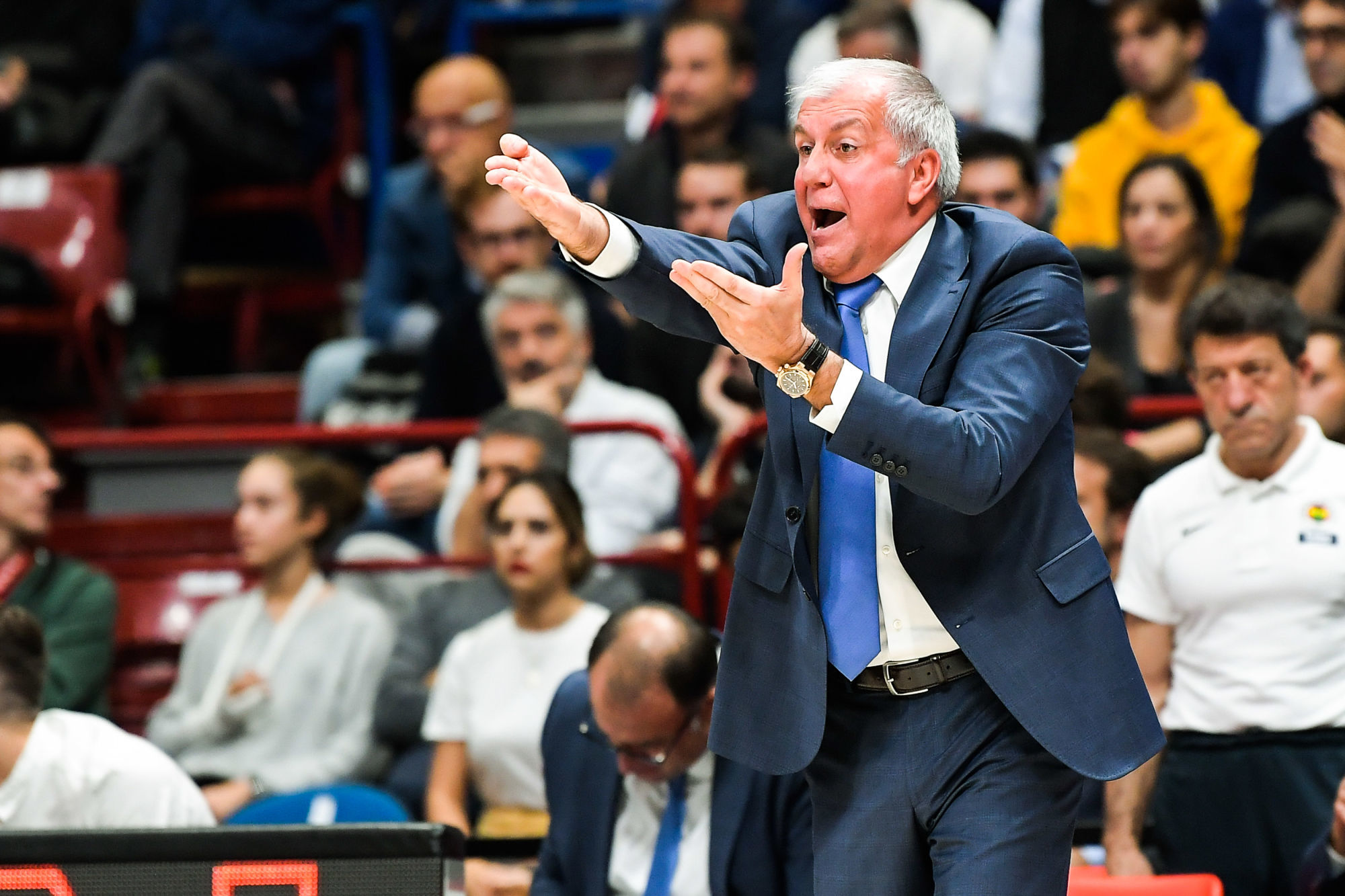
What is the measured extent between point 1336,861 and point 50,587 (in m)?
3.41

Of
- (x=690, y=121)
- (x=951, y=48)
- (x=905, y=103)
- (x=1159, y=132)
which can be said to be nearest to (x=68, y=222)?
(x=690, y=121)

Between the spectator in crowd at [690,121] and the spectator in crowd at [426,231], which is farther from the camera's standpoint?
the spectator in crowd at [426,231]

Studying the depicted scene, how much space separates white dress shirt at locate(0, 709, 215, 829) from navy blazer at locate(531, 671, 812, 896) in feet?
2.39

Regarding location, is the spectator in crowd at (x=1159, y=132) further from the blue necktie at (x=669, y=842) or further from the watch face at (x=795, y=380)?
the watch face at (x=795, y=380)

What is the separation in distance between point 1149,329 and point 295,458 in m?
2.58

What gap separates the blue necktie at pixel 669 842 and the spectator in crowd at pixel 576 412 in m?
1.60

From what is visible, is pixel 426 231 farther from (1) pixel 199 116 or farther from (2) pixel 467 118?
(1) pixel 199 116

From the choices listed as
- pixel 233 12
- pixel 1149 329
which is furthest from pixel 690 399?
pixel 233 12

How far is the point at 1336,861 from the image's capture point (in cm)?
329

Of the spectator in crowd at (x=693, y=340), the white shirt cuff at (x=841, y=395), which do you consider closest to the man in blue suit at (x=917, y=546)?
the white shirt cuff at (x=841, y=395)

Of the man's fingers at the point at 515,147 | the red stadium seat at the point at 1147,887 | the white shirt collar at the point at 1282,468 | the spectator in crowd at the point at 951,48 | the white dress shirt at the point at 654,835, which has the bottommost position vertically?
the white dress shirt at the point at 654,835

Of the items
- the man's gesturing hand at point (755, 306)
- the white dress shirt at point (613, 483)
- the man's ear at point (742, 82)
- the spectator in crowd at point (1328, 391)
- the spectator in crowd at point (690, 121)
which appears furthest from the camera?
the man's ear at point (742, 82)

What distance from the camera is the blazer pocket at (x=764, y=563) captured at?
8.06 feet

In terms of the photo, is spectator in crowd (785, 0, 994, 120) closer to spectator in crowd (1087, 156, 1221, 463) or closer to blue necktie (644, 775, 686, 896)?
spectator in crowd (1087, 156, 1221, 463)
